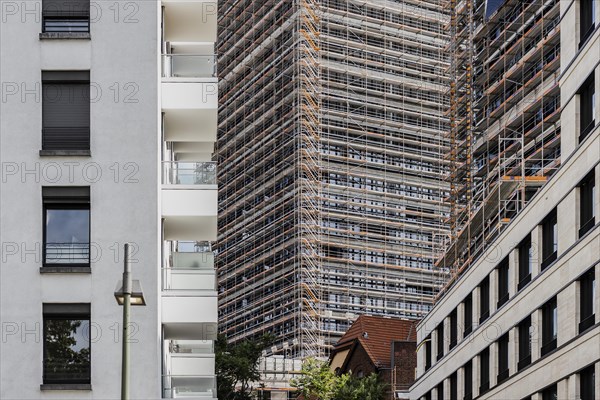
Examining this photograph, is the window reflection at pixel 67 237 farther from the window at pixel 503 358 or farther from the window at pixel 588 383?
the window at pixel 503 358

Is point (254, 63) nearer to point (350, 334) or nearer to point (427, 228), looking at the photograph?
point (427, 228)

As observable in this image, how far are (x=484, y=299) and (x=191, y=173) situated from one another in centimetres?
2180

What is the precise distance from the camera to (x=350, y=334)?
82.1 meters

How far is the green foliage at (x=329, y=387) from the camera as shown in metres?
65.1

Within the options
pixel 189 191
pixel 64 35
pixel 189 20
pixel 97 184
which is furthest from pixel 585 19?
pixel 97 184

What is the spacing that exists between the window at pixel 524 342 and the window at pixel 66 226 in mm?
19719

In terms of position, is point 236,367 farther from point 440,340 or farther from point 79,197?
point 79,197

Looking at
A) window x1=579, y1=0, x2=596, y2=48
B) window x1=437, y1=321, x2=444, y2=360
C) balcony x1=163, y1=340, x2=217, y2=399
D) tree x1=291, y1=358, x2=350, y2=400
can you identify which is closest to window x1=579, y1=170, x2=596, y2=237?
window x1=579, y1=0, x2=596, y2=48

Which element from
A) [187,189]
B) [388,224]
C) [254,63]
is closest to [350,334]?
[388,224]

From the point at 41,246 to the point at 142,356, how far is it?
113 inches

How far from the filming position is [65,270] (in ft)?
86.4

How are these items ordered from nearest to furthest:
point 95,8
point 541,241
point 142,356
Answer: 1. point 142,356
2. point 95,8
3. point 541,241

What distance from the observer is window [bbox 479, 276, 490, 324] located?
48781mm

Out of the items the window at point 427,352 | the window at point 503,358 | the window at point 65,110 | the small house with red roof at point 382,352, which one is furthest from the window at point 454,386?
the window at point 65,110
